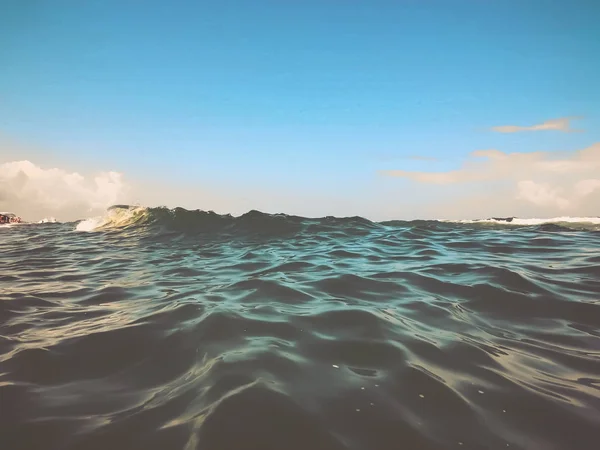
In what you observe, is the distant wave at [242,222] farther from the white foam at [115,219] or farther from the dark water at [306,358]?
the dark water at [306,358]

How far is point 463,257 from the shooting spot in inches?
312

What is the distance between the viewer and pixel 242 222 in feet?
51.8

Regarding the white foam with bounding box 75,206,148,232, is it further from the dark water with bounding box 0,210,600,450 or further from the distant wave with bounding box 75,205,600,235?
the dark water with bounding box 0,210,600,450

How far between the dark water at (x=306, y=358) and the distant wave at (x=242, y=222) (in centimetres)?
791

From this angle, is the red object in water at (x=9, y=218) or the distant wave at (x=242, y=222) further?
the red object in water at (x=9, y=218)

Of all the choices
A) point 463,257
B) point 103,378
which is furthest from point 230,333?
point 463,257

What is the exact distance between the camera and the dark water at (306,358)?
7.22 ft

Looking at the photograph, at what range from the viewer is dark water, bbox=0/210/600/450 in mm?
2201

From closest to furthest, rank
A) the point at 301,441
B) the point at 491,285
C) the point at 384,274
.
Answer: the point at 301,441 → the point at 491,285 → the point at 384,274

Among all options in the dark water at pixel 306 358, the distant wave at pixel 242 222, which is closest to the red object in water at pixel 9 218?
the distant wave at pixel 242 222

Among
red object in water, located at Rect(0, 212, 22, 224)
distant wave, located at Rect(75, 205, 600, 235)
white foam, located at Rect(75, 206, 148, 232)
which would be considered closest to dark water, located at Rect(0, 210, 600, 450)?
distant wave, located at Rect(75, 205, 600, 235)

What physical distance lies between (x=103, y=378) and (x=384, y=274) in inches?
188

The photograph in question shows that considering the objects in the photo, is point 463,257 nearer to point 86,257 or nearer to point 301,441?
point 301,441

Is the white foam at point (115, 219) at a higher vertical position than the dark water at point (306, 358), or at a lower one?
higher
